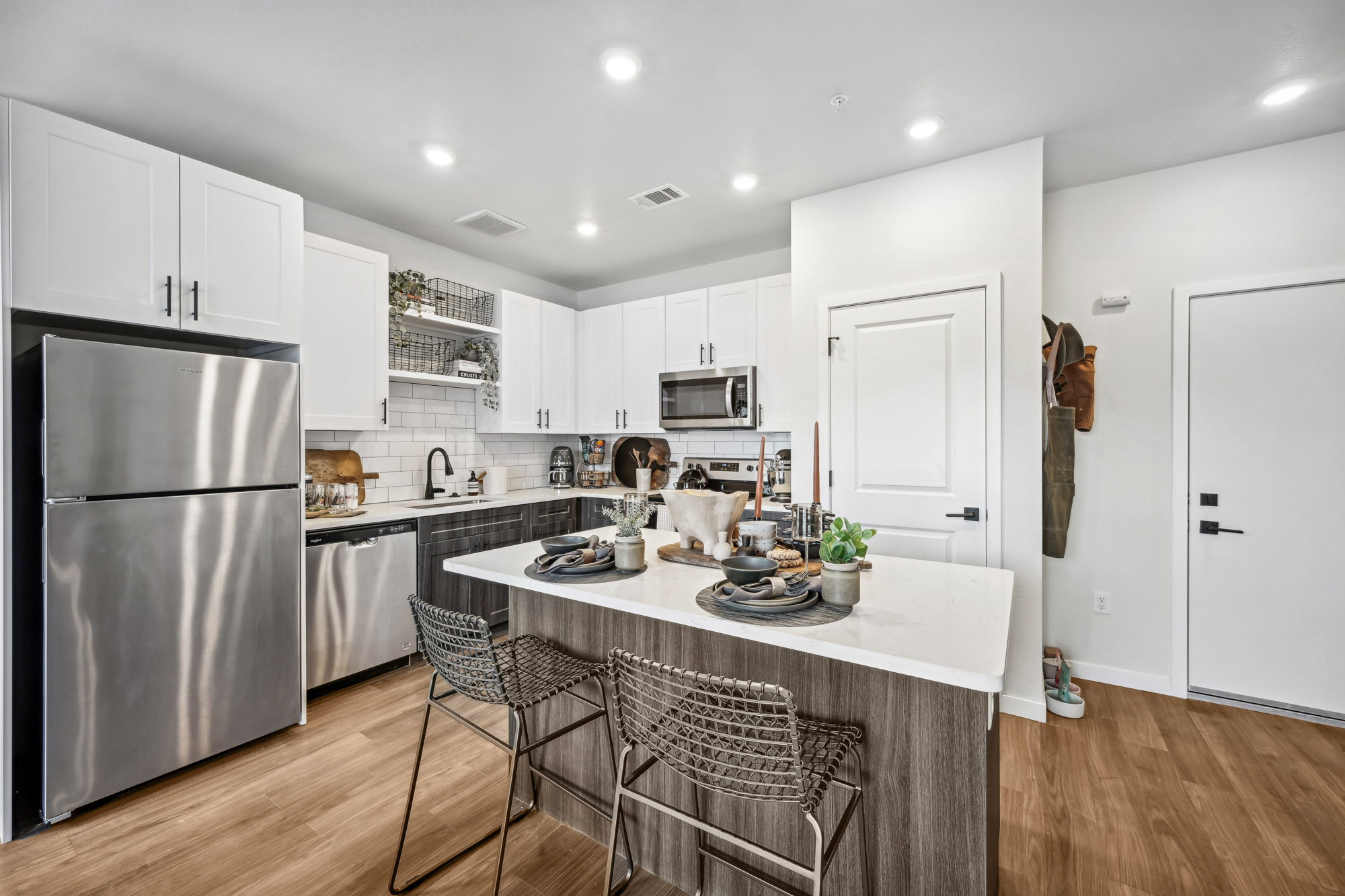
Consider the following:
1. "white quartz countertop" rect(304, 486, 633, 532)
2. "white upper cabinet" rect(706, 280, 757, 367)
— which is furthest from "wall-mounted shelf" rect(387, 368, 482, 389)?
"white upper cabinet" rect(706, 280, 757, 367)

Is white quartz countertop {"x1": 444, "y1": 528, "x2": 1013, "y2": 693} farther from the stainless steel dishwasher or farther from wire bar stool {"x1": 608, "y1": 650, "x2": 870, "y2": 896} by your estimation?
the stainless steel dishwasher

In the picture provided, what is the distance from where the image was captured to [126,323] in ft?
7.00

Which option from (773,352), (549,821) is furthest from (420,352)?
(549,821)

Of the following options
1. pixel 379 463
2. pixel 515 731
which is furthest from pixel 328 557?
pixel 515 731

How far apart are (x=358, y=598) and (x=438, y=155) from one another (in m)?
2.22

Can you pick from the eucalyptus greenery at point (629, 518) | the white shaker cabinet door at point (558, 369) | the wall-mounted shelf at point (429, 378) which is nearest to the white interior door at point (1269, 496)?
the eucalyptus greenery at point (629, 518)

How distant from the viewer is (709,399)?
3984 mm

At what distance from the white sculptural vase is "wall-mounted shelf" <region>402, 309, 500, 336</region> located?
8.01 feet

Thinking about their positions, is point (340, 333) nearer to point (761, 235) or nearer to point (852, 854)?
point (761, 235)

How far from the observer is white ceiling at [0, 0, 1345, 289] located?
1.82 m

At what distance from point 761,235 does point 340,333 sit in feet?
8.48

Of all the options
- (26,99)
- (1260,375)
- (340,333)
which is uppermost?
(26,99)

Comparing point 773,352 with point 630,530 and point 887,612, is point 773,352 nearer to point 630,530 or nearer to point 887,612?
point 630,530

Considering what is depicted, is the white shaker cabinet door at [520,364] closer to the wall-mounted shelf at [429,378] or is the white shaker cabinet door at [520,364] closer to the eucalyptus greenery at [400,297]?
the wall-mounted shelf at [429,378]
